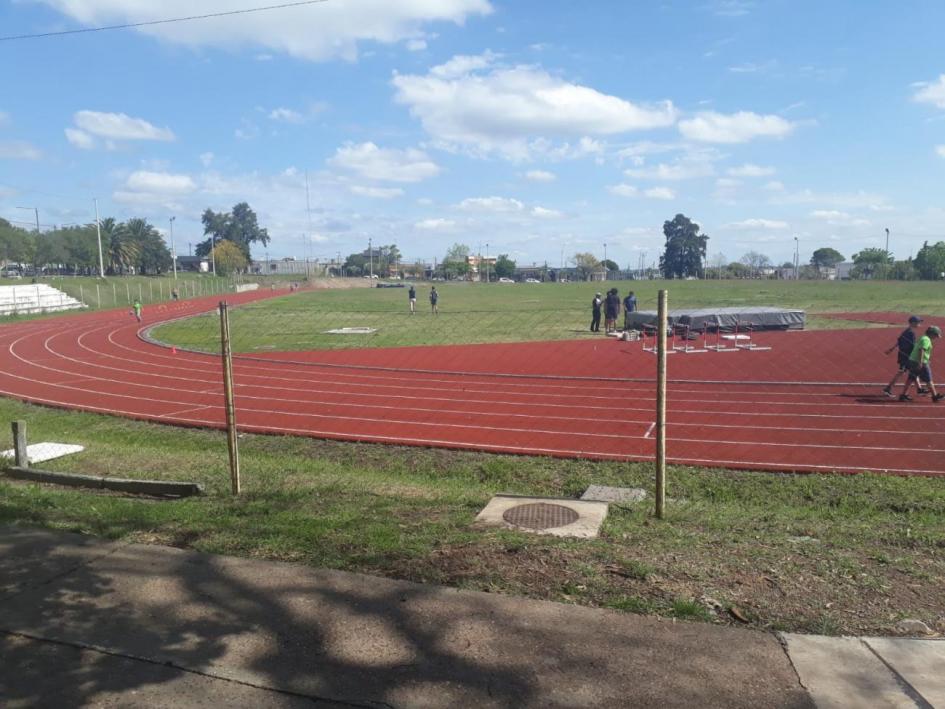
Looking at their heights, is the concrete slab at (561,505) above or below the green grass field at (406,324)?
below

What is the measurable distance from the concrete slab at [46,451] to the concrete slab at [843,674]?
949 centimetres

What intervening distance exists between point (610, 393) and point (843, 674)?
11.4 meters

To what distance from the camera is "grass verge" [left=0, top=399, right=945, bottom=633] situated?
4512 mm

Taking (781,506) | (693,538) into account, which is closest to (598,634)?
(693,538)

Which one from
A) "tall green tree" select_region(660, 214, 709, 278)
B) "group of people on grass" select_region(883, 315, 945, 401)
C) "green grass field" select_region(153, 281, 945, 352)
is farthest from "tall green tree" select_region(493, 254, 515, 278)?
"group of people on grass" select_region(883, 315, 945, 401)

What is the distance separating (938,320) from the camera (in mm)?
31172

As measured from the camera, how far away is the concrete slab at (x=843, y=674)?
341cm

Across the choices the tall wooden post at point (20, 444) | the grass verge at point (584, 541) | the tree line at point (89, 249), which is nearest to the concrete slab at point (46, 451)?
the grass verge at point (584, 541)

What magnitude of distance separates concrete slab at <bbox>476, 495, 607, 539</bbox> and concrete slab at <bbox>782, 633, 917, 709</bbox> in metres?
2.05

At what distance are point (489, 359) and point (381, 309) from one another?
2520cm

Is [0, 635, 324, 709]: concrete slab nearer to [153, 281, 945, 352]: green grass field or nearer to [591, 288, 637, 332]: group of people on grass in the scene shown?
[153, 281, 945, 352]: green grass field

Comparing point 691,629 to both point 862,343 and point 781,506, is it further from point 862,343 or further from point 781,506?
point 862,343

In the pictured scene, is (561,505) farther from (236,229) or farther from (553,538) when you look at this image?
(236,229)

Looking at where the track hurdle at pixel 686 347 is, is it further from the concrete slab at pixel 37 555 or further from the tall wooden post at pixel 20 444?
the concrete slab at pixel 37 555
